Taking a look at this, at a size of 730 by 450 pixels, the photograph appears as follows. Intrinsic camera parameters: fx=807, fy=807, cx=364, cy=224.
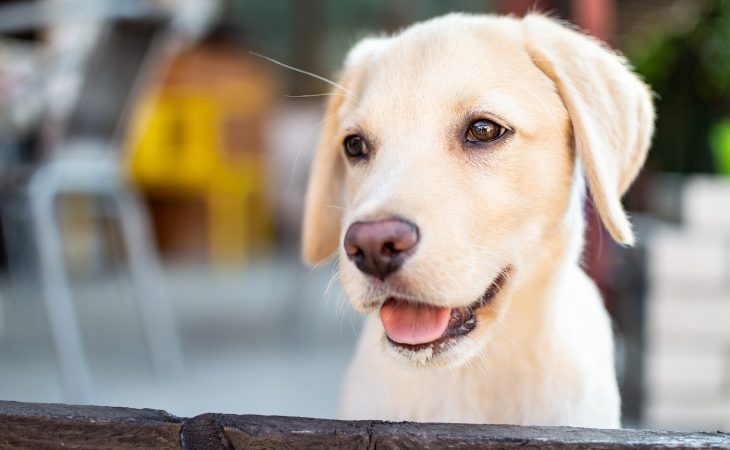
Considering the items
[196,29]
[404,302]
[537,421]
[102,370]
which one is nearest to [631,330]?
[537,421]

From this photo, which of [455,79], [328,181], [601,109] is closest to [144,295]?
[328,181]

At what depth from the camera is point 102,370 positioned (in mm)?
3604

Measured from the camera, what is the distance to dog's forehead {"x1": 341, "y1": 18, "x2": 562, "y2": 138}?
61.4 inches

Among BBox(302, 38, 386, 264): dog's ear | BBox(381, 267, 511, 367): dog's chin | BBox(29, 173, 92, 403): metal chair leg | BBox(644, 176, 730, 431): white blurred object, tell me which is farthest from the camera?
BBox(644, 176, 730, 431): white blurred object

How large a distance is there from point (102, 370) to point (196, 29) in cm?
527

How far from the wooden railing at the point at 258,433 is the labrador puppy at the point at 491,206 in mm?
378

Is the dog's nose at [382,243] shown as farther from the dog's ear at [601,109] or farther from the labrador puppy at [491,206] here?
the dog's ear at [601,109]

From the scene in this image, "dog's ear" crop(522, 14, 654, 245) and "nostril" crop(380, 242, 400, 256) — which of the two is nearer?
"nostril" crop(380, 242, 400, 256)

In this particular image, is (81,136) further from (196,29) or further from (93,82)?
(196,29)

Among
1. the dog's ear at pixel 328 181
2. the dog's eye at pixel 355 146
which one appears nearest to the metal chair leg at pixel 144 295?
the dog's ear at pixel 328 181

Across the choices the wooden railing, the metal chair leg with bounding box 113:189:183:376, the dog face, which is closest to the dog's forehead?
the dog face

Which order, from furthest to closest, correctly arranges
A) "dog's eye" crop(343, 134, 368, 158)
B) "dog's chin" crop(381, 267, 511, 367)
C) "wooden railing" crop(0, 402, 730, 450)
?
"dog's eye" crop(343, 134, 368, 158) → "dog's chin" crop(381, 267, 511, 367) → "wooden railing" crop(0, 402, 730, 450)

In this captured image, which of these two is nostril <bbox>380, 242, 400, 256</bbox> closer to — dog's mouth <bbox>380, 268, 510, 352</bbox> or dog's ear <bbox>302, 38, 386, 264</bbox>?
dog's mouth <bbox>380, 268, 510, 352</bbox>

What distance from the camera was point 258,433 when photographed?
98 cm
